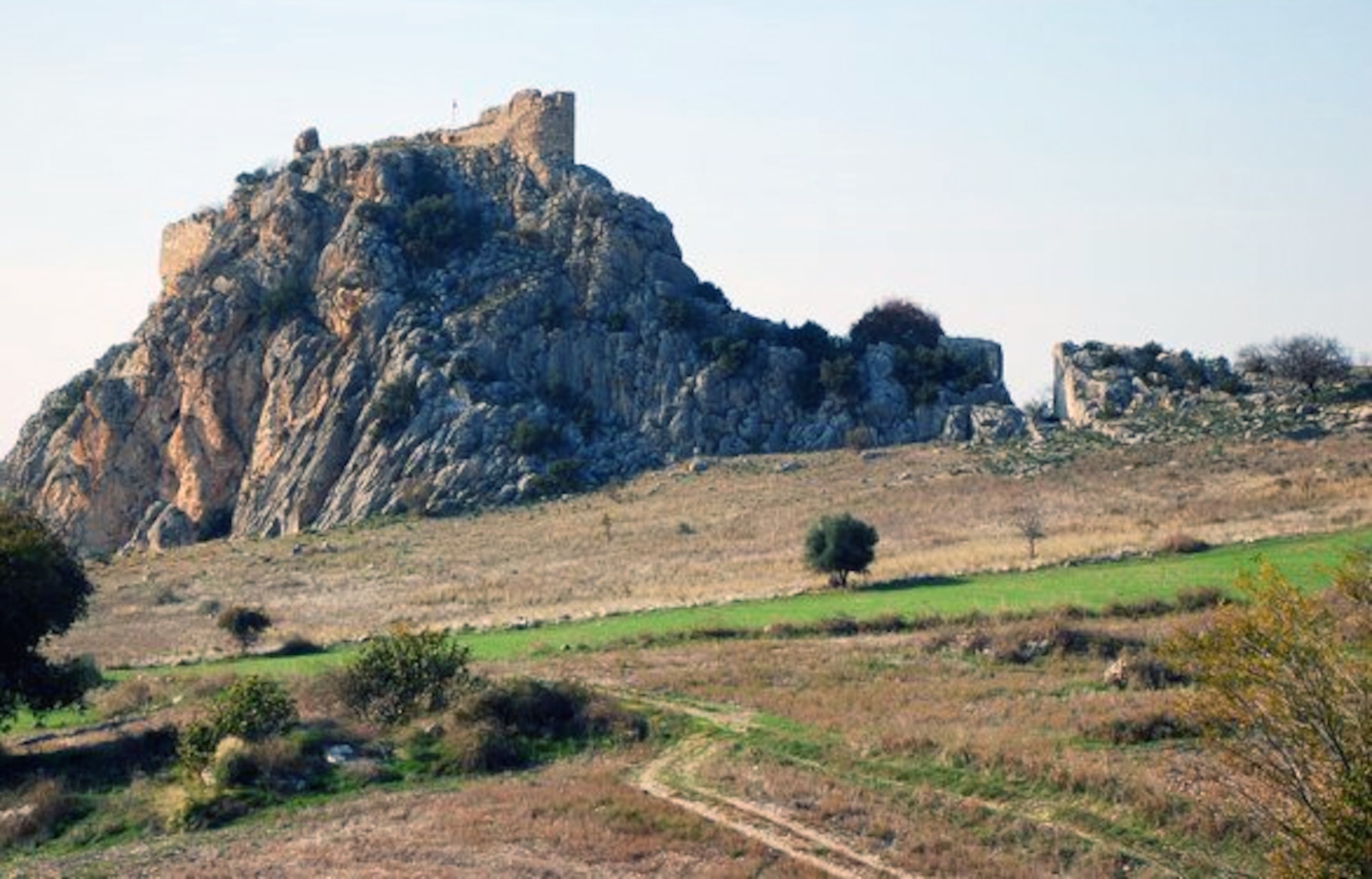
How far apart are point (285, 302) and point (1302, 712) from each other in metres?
76.2

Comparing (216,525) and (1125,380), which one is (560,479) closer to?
(216,525)

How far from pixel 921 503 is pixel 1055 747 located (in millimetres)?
36747

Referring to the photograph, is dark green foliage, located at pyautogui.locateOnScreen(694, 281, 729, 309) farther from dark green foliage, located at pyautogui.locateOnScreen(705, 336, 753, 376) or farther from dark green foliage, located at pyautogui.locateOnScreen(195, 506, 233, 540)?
dark green foliage, located at pyautogui.locateOnScreen(195, 506, 233, 540)

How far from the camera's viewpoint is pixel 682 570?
56625mm

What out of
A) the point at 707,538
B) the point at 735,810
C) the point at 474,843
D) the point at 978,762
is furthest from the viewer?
the point at 707,538

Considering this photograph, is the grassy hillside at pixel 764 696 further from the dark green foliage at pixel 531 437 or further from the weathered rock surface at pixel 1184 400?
the dark green foliage at pixel 531 437

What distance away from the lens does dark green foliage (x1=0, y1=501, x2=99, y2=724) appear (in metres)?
34.0

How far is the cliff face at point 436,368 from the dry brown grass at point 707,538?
4.93m

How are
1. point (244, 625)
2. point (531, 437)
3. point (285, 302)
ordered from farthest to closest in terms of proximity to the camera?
point (285, 302)
point (531, 437)
point (244, 625)

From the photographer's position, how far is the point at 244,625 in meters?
48.3

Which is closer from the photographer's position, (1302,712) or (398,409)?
(1302,712)

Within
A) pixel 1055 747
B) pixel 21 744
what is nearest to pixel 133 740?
pixel 21 744

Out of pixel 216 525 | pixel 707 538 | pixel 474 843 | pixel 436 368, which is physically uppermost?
pixel 436 368

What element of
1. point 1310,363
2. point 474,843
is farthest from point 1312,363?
point 474,843
